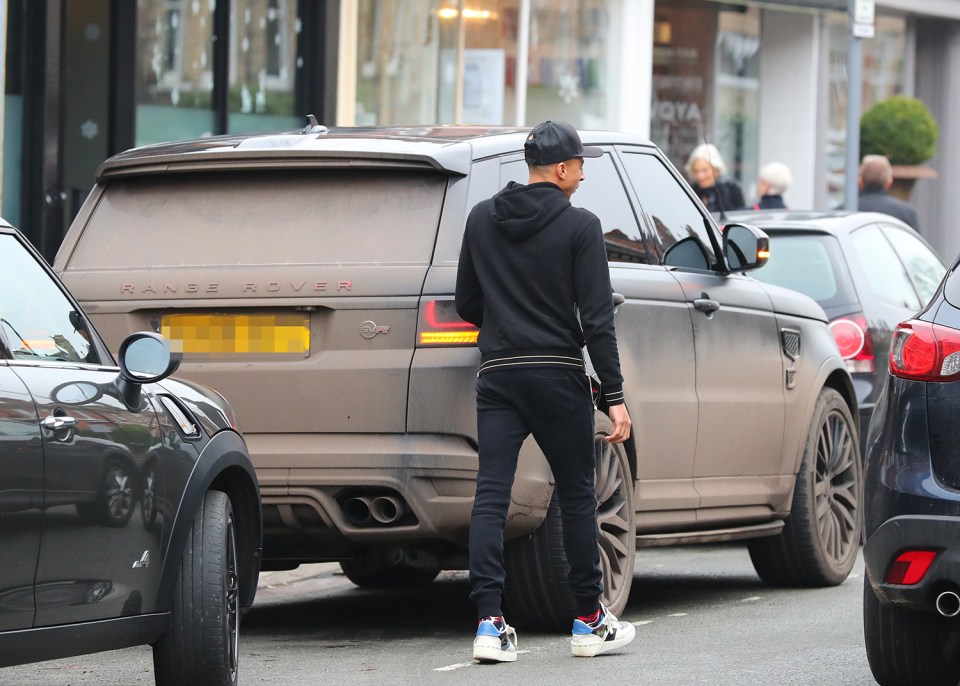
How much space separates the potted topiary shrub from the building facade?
1.08m

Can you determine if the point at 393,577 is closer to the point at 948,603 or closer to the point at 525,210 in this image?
the point at 525,210

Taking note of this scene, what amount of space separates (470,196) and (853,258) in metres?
4.64

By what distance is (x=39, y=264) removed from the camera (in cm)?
551

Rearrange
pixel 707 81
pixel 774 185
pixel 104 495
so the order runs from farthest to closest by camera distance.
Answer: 1. pixel 707 81
2. pixel 774 185
3. pixel 104 495

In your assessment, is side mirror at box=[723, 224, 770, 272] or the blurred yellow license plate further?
side mirror at box=[723, 224, 770, 272]

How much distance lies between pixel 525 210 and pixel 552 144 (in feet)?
0.82

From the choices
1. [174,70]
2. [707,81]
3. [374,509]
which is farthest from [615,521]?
[707,81]

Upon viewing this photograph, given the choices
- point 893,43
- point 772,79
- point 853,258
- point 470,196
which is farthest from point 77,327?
point 893,43

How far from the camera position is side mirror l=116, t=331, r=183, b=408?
541 centimetres

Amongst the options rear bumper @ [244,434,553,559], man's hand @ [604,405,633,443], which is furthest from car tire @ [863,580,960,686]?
rear bumper @ [244,434,553,559]

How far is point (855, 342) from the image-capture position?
35.4 ft

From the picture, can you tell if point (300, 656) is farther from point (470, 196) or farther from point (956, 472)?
point (956, 472)

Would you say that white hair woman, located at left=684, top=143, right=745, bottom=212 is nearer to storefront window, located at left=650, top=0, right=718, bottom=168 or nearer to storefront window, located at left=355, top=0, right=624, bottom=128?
storefront window, located at left=355, top=0, right=624, bottom=128

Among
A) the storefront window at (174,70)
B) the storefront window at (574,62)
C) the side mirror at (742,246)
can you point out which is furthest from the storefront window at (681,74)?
the side mirror at (742,246)
